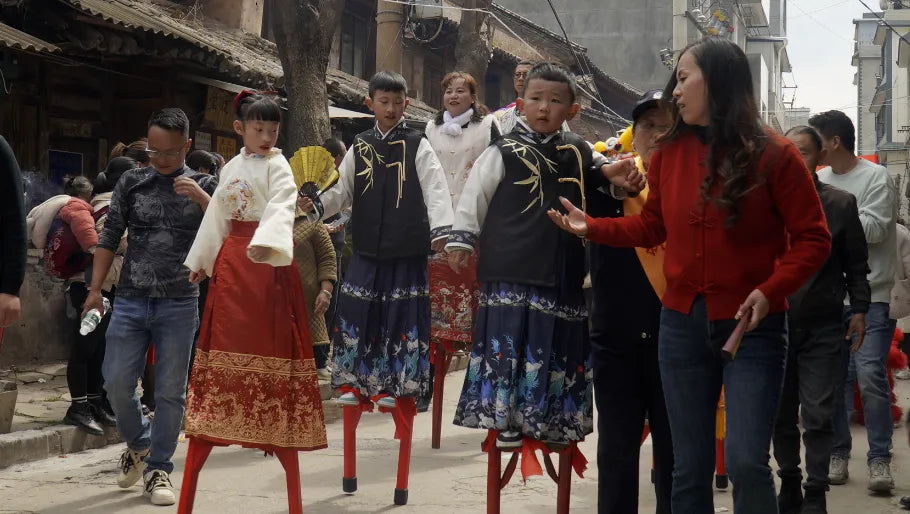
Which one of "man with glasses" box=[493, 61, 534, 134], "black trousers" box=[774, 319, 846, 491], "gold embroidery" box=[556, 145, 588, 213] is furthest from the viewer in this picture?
"man with glasses" box=[493, 61, 534, 134]

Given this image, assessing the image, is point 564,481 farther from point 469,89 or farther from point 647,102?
point 469,89

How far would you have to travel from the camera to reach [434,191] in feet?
19.6

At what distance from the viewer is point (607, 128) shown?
3419 centimetres

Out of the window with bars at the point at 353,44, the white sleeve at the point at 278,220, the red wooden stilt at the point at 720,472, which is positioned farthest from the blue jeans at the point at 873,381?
the window with bars at the point at 353,44

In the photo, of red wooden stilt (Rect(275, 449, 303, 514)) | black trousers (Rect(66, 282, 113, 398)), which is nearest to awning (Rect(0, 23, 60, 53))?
black trousers (Rect(66, 282, 113, 398))

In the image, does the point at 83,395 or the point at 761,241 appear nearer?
the point at 761,241

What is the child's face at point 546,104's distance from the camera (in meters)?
4.99

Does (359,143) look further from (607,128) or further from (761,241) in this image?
(607,128)

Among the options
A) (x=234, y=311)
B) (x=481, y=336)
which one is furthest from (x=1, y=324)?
(x=481, y=336)

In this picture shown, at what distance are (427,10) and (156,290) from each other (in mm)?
17161

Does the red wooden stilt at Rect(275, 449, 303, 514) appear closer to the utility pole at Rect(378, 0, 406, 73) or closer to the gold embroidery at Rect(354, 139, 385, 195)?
the gold embroidery at Rect(354, 139, 385, 195)

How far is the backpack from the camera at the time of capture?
7691 millimetres

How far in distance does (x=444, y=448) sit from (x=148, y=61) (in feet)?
22.3

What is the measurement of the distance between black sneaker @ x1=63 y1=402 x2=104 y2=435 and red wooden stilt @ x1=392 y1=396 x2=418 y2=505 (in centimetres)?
263
